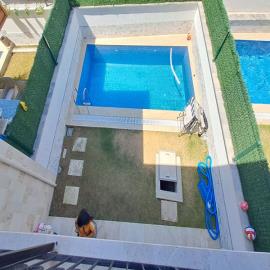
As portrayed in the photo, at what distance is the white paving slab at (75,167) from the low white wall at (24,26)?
885cm


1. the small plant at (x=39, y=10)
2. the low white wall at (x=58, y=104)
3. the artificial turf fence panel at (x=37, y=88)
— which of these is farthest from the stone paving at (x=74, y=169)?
the small plant at (x=39, y=10)

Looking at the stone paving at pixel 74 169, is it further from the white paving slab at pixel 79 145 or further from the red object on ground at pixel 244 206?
the red object on ground at pixel 244 206

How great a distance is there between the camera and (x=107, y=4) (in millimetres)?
13305

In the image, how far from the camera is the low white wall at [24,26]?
45.3 ft

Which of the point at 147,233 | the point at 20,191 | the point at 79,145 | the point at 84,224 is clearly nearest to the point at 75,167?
the point at 79,145

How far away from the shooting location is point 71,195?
33.6 feet

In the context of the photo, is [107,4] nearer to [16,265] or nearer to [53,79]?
[53,79]

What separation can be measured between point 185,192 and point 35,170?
19.9 ft

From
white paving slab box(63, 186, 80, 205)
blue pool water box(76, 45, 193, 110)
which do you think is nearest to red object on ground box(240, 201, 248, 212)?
blue pool water box(76, 45, 193, 110)

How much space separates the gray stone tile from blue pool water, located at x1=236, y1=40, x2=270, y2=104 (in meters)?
7.75

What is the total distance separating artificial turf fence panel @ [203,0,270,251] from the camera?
7521mm

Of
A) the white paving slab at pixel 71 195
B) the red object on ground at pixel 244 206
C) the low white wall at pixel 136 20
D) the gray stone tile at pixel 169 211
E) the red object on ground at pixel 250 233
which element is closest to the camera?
the red object on ground at pixel 250 233

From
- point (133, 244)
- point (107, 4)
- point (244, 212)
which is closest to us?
point (133, 244)

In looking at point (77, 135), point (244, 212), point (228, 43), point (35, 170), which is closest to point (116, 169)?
point (77, 135)
